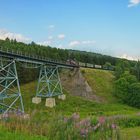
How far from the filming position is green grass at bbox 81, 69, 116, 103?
7772 centimetres

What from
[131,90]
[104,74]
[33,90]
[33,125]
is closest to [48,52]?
[104,74]

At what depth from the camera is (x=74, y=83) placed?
79.4 m

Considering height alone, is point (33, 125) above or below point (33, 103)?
above

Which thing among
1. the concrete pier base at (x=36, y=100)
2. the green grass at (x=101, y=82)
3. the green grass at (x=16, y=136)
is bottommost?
the concrete pier base at (x=36, y=100)

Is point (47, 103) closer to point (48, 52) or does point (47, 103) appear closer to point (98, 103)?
point (98, 103)

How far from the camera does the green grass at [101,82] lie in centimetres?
7772

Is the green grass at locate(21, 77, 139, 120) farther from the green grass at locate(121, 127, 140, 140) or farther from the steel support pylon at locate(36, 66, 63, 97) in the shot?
the green grass at locate(121, 127, 140, 140)

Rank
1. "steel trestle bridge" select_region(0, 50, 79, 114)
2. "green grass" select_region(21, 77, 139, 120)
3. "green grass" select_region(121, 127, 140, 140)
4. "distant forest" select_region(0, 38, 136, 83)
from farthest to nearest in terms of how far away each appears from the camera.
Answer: "distant forest" select_region(0, 38, 136, 83) → "green grass" select_region(21, 77, 139, 120) → "steel trestle bridge" select_region(0, 50, 79, 114) → "green grass" select_region(121, 127, 140, 140)

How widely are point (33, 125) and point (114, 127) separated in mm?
3614

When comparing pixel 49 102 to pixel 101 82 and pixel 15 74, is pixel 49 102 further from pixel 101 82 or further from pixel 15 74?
pixel 101 82

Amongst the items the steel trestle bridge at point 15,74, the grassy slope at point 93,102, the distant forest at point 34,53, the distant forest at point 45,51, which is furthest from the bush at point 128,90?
the distant forest at point 45,51

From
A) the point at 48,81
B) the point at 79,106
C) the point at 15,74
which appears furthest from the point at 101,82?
the point at 15,74

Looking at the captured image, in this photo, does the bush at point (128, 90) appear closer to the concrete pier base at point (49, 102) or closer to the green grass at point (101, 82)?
the green grass at point (101, 82)

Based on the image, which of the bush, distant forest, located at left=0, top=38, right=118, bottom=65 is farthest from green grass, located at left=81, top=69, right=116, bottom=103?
distant forest, located at left=0, top=38, right=118, bottom=65
